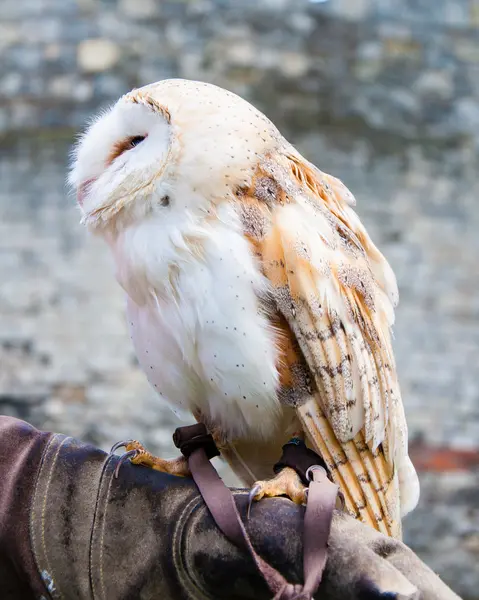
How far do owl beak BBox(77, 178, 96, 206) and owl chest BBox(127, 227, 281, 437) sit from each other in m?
0.21

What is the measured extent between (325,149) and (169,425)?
1.57m

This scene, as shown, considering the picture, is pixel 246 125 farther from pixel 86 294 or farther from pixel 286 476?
pixel 86 294

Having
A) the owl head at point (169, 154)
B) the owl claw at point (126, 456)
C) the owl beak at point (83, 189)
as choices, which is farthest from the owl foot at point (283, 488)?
the owl beak at point (83, 189)

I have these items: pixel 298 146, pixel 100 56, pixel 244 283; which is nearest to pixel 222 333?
pixel 244 283

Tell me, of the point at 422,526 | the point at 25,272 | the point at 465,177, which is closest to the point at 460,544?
the point at 422,526

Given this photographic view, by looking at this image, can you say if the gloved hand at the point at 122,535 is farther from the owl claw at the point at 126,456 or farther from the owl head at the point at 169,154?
the owl head at the point at 169,154

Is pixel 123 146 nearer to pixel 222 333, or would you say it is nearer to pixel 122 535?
pixel 222 333

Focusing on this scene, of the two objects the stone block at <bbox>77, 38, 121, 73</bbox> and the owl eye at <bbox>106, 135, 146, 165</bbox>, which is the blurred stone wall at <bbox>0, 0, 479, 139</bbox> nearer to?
the stone block at <bbox>77, 38, 121, 73</bbox>

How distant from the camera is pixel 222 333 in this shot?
1420 mm

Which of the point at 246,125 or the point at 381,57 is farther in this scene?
the point at 381,57

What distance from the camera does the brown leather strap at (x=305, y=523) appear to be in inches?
48.9

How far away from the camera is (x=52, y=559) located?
4.59ft

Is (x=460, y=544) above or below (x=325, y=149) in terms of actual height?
below

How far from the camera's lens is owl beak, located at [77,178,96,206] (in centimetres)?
153
